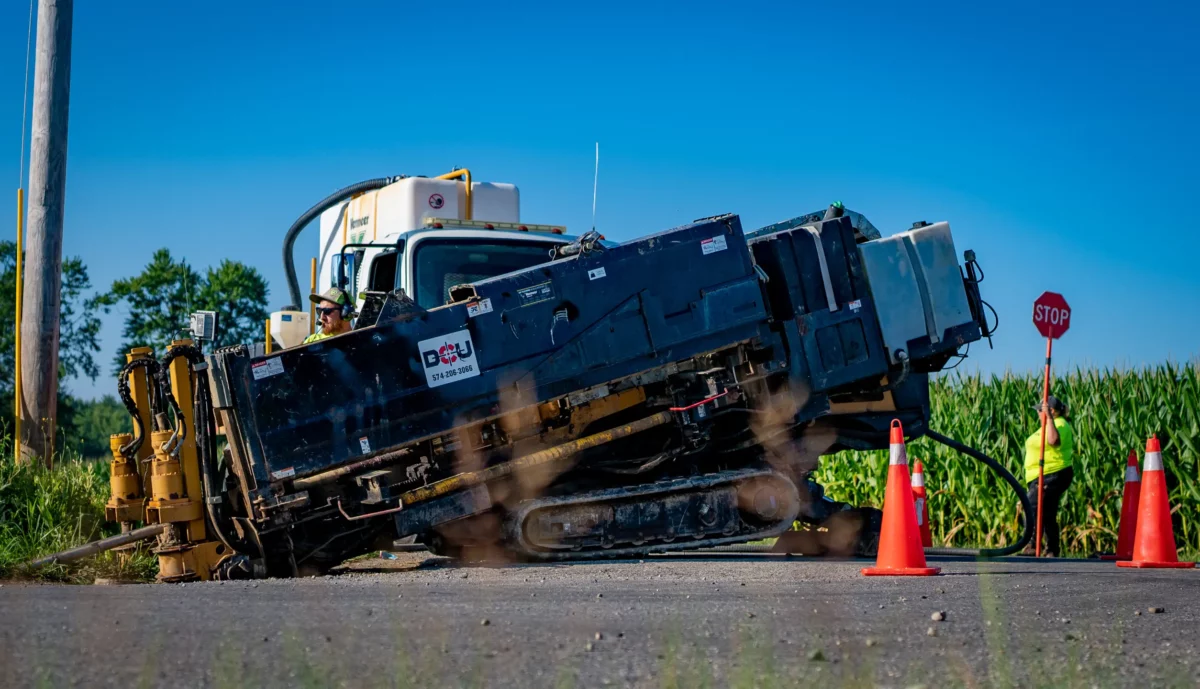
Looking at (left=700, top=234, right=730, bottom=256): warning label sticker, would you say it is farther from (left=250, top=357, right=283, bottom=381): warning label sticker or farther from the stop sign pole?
the stop sign pole

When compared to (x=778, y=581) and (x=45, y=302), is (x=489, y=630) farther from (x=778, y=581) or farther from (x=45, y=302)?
(x=45, y=302)

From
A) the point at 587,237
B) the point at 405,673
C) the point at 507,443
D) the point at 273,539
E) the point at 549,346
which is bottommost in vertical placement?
the point at 405,673

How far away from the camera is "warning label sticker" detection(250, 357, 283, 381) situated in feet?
28.7

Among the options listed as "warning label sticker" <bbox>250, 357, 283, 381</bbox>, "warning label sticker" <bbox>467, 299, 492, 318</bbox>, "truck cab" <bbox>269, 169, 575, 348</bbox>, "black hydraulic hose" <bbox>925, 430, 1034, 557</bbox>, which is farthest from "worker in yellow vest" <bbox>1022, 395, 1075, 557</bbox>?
"warning label sticker" <bbox>250, 357, 283, 381</bbox>

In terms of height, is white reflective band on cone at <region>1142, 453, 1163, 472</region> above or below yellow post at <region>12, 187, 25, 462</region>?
below

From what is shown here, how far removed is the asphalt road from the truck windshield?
3.13 meters

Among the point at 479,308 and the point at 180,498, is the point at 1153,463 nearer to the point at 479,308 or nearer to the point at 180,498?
the point at 479,308

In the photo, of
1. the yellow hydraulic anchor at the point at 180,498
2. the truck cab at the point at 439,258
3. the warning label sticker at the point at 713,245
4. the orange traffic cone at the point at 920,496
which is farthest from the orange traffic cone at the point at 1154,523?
the yellow hydraulic anchor at the point at 180,498

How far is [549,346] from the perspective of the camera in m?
9.52

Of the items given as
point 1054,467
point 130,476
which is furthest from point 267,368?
point 1054,467

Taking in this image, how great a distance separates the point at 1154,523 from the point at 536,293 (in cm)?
538

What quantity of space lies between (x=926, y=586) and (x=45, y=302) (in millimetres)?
8695

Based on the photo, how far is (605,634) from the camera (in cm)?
507

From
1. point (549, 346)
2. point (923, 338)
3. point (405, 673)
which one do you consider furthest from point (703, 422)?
point (405, 673)
